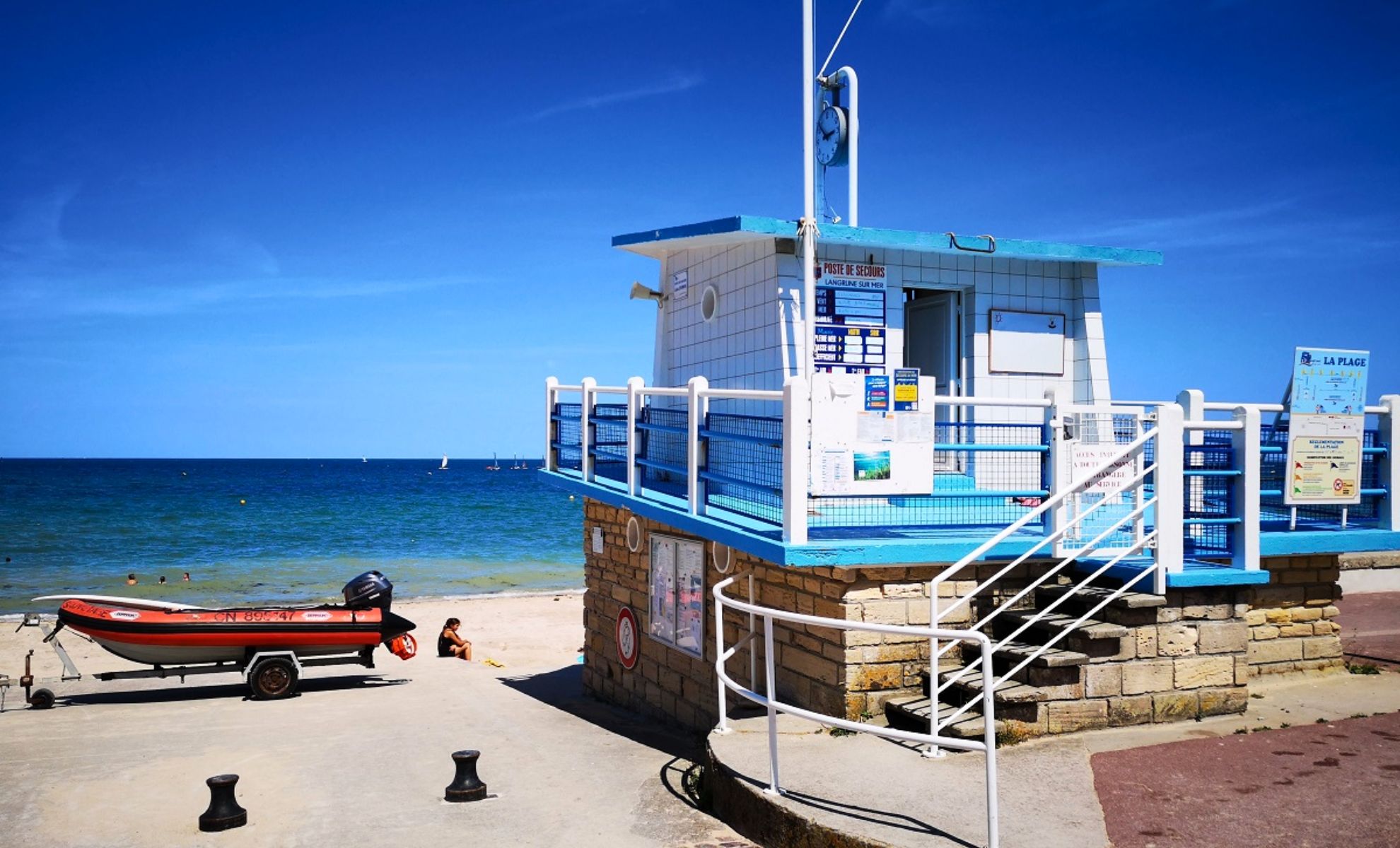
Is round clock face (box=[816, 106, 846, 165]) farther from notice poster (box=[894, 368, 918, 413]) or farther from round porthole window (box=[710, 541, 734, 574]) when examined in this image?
round porthole window (box=[710, 541, 734, 574])

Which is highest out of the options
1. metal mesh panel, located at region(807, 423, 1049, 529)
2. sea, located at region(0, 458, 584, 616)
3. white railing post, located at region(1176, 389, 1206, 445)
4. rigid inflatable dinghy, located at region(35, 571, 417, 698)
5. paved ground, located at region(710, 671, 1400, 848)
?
white railing post, located at region(1176, 389, 1206, 445)

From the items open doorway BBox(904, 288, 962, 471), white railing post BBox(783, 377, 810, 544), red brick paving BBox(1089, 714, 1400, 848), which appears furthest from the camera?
open doorway BBox(904, 288, 962, 471)

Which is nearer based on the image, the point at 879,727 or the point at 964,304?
the point at 879,727

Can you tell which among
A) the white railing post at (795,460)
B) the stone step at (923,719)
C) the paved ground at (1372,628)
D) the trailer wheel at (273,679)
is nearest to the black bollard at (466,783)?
the white railing post at (795,460)

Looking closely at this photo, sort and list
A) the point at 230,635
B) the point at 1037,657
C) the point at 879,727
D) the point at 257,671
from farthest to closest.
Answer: the point at 257,671 → the point at 230,635 → the point at 1037,657 → the point at 879,727

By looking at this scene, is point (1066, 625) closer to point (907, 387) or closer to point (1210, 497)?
point (1210, 497)

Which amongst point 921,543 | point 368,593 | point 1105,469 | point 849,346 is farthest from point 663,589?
point 368,593

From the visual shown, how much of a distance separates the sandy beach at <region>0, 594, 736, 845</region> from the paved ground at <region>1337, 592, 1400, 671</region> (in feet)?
20.1

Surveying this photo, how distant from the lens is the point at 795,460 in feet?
23.3

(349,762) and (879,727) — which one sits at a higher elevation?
(879,727)

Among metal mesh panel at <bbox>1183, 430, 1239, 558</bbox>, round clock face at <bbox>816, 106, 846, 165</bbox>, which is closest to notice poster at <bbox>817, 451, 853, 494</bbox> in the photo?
metal mesh panel at <bbox>1183, 430, 1239, 558</bbox>

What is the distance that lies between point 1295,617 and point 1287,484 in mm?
1221

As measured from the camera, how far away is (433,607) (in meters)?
28.3

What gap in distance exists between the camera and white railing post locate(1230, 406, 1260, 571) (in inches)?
299
